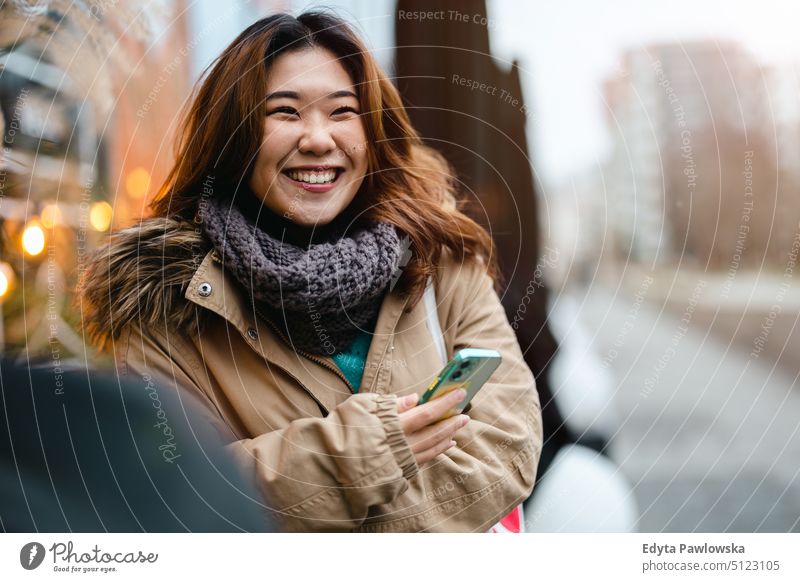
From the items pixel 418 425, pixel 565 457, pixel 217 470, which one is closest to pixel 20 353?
pixel 217 470

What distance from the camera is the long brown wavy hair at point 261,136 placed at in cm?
112

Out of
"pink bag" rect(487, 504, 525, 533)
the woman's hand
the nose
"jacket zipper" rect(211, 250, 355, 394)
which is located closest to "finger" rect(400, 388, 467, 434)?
the woman's hand

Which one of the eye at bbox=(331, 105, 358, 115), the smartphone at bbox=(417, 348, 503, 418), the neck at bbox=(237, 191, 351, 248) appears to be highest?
the eye at bbox=(331, 105, 358, 115)

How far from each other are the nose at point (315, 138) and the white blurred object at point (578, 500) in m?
0.65

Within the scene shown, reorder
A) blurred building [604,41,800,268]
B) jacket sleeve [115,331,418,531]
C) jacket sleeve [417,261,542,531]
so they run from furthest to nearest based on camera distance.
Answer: blurred building [604,41,800,268] < jacket sleeve [417,261,542,531] < jacket sleeve [115,331,418,531]

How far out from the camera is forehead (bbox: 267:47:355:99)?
111cm

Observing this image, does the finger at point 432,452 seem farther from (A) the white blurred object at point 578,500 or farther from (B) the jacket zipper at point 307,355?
(A) the white blurred object at point 578,500

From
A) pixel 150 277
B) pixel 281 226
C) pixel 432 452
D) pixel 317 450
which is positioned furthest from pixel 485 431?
pixel 150 277

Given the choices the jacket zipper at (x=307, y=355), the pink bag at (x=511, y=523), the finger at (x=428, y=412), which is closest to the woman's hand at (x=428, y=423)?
the finger at (x=428, y=412)

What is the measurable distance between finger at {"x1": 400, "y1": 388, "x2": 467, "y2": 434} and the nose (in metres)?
0.37

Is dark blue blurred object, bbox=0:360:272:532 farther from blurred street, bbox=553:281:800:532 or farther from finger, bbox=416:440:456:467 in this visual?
blurred street, bbox=553:281:800:532

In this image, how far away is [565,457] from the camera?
139 cm

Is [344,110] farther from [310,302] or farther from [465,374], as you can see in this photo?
[465,374]

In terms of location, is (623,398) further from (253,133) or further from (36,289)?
(36,289)
